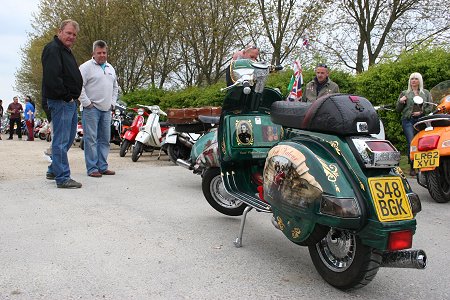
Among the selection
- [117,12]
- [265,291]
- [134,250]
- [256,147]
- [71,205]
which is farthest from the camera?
[117,12]

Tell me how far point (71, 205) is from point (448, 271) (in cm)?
376

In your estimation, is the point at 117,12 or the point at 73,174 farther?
the point at 117,12

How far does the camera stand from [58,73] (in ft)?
19.1

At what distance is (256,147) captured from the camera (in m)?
4.33

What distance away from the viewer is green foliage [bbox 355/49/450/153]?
8.47 m

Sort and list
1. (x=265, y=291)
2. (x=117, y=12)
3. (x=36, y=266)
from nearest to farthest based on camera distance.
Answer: (x=265, y=291), (x=36, y=266), (x=117, y=12)

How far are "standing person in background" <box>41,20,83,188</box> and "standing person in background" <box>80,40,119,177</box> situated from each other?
34.6 inches

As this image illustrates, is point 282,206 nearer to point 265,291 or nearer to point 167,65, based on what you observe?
point 265,291

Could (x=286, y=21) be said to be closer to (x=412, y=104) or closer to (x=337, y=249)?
(x=412, y=104)

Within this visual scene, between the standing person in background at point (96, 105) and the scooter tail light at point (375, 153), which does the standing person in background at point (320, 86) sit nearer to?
the standing person in background at point (96, 105)

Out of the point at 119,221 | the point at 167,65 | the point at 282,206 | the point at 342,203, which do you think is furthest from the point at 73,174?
the point at 167,65

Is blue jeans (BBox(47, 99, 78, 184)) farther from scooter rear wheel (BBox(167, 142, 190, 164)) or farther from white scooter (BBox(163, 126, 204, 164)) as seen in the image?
scooter rear wheel (BBox(167, 142, 190, 164))

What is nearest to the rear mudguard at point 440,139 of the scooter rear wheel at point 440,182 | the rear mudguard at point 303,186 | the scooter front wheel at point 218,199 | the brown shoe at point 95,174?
the scooter rear wheel at point 440,182

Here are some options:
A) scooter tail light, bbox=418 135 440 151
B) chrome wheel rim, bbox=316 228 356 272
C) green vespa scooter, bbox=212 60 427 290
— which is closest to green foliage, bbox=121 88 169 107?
scooter tail light, bbox=418 135 440 151
